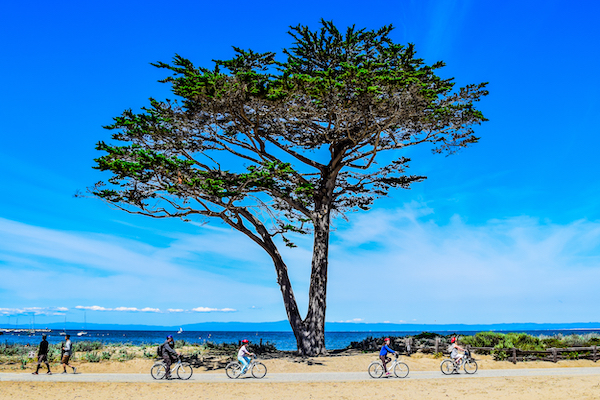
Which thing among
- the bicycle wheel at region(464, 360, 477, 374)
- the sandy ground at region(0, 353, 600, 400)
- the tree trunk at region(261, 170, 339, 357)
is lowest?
the sandy ground at region(0, 353, 600, 400)

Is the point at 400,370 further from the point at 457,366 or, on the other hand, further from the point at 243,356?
the point at 243,356

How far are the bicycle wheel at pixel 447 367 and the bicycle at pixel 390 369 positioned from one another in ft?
5.92

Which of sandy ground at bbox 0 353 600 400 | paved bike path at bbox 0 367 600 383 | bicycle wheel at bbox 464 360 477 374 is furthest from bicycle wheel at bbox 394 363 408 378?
bicycle wheel at bbox 464 360 477 374

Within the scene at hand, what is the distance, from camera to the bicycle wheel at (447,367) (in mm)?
18311

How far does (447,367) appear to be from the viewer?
60.4 ft

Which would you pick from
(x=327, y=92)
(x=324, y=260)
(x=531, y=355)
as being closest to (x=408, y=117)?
(x=327, y=92)

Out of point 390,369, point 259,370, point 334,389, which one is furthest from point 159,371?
point 390,369

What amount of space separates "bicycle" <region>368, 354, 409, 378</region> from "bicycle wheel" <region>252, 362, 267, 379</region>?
12.9 ft

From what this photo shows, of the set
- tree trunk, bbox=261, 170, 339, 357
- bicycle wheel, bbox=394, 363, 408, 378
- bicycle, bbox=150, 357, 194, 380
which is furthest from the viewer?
tree trunk, bbox=261, 170, 339, 357

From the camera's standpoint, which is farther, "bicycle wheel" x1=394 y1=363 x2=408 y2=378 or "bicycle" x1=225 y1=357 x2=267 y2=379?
"bicycle wheel" x1=394 y1=363 x2=408 y2=378

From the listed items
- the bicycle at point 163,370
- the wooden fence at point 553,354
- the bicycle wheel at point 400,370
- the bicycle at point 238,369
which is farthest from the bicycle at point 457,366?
the bicycle at point 163,370

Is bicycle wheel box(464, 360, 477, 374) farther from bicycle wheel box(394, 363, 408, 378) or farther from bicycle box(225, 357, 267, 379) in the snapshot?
bicycle box(225, 357, 267, 379)

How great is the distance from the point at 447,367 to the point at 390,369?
291 cm

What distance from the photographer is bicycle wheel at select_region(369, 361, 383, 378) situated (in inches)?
669
